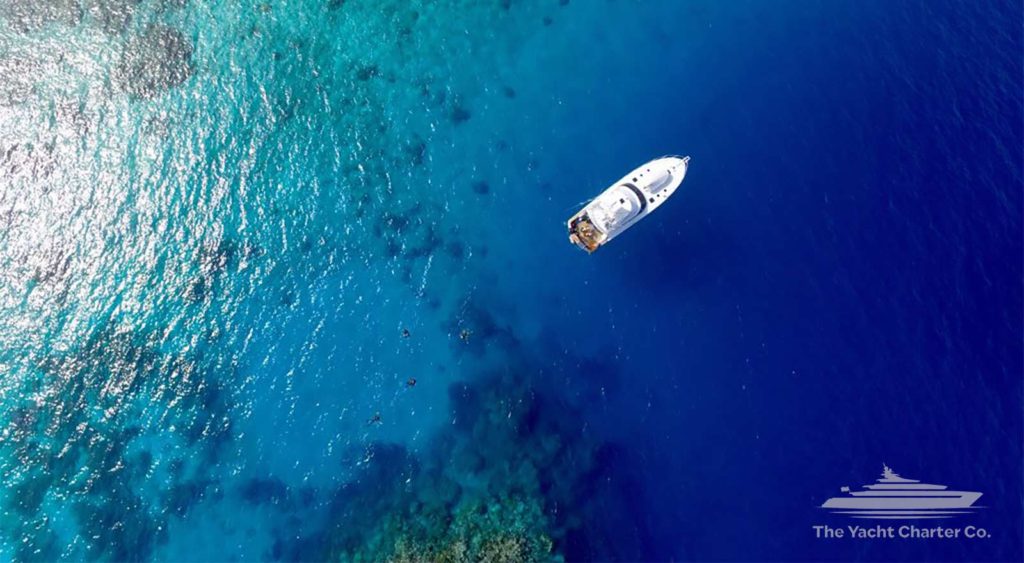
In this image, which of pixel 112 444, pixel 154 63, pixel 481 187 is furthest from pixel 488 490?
pixel 154 63

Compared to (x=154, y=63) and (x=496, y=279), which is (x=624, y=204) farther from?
(x=154, y=63)

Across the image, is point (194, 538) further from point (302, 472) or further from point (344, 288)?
point (344, 288)

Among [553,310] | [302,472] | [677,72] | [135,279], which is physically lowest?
[302,472]

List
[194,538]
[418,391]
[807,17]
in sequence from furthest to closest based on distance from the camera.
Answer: [807,17], [418,391], [194,538]

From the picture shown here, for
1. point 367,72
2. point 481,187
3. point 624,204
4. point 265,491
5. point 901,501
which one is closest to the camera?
point 901,501

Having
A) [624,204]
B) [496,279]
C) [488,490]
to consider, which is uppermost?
[624,204]

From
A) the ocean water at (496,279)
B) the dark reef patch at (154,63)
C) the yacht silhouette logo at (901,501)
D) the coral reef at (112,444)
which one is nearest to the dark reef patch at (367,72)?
the ocean water at (496,279)

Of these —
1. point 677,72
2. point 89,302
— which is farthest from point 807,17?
point 89,302
